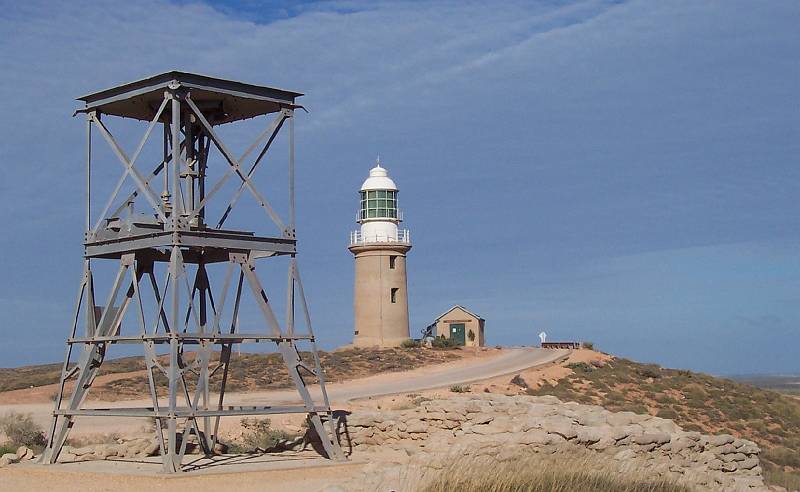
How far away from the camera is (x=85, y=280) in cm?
1891

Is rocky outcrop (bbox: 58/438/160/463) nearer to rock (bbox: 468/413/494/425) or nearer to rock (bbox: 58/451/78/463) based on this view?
rock (bbox: 58/451/78/463)

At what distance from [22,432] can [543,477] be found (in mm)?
13524

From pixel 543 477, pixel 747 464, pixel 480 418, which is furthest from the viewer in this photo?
pixel 480 418

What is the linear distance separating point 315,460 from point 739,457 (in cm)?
764

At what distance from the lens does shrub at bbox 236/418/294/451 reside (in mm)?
22855

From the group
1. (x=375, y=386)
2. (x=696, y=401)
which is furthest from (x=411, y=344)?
(x=696, y=401)

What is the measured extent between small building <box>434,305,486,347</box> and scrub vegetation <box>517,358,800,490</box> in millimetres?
11281

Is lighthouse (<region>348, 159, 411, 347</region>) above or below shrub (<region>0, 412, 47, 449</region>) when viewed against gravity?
above

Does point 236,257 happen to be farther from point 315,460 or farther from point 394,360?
point 394,360

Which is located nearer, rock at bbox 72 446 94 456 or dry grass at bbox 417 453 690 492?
dry grass at bbox 417 453 690 492

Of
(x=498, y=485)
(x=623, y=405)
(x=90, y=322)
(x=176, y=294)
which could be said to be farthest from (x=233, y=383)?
(x=498, y=485)

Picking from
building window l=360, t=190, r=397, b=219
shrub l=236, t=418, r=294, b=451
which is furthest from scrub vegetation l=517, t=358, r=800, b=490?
shrub l=236, t=418, r=294, b=451

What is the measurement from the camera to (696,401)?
37594 millimetres

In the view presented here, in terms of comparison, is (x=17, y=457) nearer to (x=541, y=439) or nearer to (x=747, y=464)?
(x=541, y=439)
